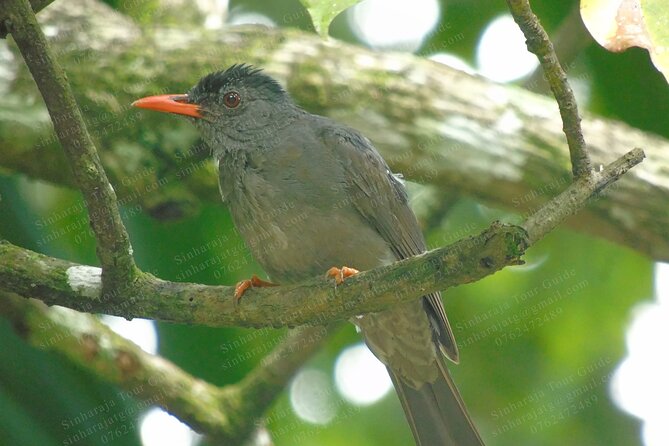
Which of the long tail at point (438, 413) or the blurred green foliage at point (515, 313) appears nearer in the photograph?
the long tail at point (438, 413)

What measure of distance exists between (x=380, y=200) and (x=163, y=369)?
1453 millimetres

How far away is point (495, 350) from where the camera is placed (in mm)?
6398

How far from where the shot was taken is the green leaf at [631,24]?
281 centimetres

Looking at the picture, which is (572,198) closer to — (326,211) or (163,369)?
(326,211)

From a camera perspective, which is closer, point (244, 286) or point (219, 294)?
point (219, 294)

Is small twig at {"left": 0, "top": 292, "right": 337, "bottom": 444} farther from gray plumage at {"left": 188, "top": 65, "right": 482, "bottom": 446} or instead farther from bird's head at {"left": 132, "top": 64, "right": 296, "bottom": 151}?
bird's head at {"left": 132, "top": 64, "right": 296, "bottom": 151}

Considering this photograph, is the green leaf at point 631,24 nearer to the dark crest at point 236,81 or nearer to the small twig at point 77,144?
the small twig at point 77,144

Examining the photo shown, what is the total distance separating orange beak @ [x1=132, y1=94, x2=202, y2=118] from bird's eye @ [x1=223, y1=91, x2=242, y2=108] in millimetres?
199

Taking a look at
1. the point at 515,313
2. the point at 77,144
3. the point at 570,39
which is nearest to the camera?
the point at 77,144

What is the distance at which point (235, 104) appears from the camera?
5.31m

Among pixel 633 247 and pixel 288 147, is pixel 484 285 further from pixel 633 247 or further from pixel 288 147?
pixel 288 147

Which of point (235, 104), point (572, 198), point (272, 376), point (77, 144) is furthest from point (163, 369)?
point (572, 198)

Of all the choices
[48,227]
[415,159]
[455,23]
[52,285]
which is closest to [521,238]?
[52,285]

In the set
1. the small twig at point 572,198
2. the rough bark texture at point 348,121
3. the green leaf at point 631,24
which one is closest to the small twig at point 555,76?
the small twig at point 572,198
